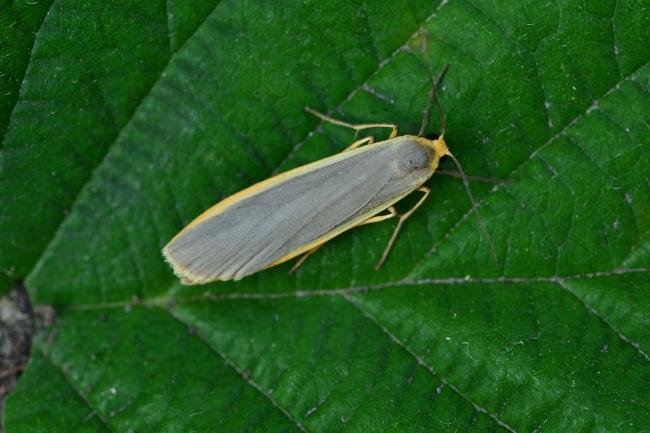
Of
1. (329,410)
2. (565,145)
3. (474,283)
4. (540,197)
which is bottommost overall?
(329,410)

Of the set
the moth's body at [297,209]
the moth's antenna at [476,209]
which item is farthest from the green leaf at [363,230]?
the moth's body at [297,209]

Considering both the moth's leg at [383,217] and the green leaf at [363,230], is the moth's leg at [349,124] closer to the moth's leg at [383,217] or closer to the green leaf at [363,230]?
the green leaf at [363,230]

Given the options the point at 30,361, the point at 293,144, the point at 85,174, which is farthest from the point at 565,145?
the point at 30,361

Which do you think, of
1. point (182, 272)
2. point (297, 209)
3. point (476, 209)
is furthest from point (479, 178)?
point (182, 272)

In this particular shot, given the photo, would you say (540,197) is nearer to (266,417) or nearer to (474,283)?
(474,283)

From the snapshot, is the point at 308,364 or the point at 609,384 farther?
the point at 308,364

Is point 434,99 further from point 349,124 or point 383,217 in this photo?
point 383,217
